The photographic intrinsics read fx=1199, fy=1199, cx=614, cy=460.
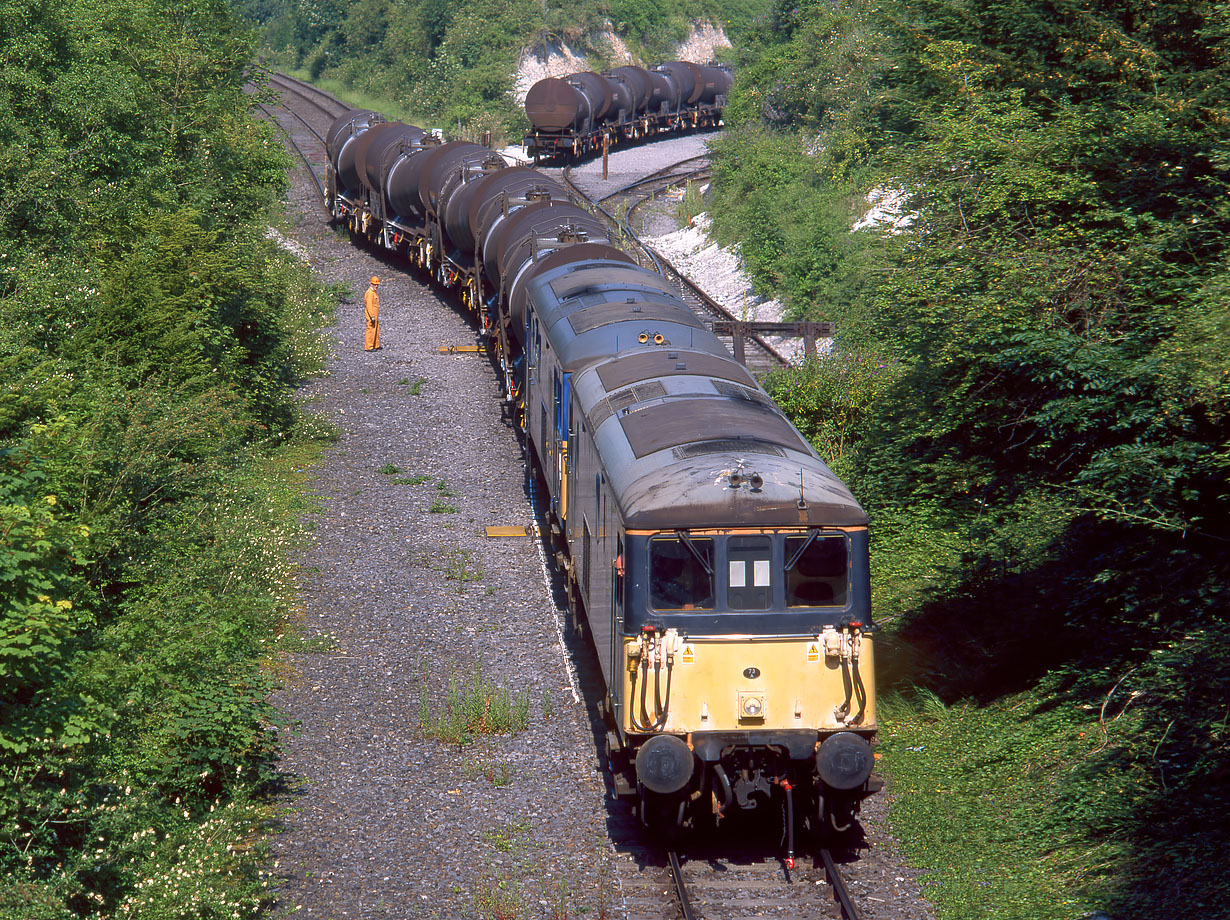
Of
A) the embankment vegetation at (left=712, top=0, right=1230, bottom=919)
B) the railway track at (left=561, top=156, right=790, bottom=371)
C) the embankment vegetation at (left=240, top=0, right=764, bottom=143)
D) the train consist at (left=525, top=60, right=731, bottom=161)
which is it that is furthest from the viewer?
the embankment vegetation at (left=240, top=0, right=764, bottom=143)

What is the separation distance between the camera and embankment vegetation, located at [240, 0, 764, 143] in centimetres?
5488

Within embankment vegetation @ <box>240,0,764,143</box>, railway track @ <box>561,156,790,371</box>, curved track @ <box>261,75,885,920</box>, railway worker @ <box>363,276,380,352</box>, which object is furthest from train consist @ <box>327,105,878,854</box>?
embankment vegetation @ <box>240,0,764,143</box>

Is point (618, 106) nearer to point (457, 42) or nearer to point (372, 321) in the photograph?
point (457, 42)

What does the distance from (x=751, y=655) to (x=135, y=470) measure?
8152mm

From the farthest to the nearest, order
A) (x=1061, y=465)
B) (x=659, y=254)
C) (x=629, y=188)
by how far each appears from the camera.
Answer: (x=629, y=188) → (x=659, y=254) → (x=1061, y=465)

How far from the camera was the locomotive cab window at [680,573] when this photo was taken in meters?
9.47

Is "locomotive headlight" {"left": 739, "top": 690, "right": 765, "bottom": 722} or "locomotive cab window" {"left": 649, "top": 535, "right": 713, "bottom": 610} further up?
"locomotive cab window" {"left": 649, "top": 535, "right": 713, "bottom": 610}

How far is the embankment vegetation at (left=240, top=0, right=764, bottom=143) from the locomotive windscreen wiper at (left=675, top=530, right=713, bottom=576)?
42.5 m

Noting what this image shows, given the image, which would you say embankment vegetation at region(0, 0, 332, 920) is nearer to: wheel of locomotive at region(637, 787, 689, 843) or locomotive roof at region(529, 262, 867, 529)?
wheel of locomotive at region(637, 787, 689, 843)

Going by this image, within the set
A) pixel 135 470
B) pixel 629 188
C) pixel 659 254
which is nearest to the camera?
pixel 135 470

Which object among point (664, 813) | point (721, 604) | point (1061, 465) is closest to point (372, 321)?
point (1061, 465)

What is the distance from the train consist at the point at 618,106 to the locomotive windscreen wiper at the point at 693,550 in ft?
120

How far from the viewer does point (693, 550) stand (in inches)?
372

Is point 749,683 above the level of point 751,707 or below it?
above
